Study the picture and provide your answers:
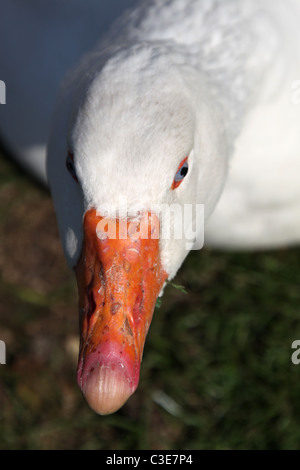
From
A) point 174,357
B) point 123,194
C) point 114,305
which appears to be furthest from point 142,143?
point 174,357

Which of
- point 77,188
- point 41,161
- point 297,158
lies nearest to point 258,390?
point 297,158

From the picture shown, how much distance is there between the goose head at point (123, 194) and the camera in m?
1.66

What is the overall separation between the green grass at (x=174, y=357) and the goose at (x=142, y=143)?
1.24 metres

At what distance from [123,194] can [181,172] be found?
8.9 inches

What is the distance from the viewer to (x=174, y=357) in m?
3.28

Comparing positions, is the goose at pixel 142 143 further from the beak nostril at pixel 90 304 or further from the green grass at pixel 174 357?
the green grass at pixel 174 357

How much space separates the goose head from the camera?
1.66 metres

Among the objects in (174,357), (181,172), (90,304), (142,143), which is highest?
(142,143)

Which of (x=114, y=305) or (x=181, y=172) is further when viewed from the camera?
(x=181, y=172)

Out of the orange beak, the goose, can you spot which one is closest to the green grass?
the goose

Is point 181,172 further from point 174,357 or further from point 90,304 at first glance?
point 174,357

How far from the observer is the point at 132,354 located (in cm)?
169
